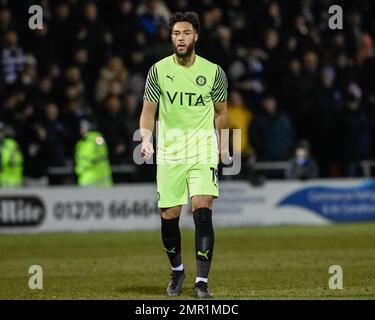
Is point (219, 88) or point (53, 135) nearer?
point (219, 88)

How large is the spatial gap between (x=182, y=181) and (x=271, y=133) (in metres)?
11.2

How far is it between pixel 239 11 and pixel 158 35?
2.76m

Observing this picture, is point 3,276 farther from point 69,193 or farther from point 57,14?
point 57,14

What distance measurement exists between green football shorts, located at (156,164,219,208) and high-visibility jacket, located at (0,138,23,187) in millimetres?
10754

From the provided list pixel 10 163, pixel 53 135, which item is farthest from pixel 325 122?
pixel 10 163

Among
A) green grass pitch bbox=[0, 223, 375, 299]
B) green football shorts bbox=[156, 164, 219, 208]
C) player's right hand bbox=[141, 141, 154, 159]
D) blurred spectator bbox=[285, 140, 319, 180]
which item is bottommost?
green grass pitch bbox=[0, 223, 375, 299]

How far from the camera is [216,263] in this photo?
1445 centimetres

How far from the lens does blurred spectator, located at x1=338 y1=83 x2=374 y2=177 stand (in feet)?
72.5

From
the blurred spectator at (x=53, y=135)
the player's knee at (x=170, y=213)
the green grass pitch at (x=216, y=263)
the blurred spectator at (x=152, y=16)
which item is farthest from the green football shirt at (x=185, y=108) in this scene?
the blurred spectator at (x=152, y=16)

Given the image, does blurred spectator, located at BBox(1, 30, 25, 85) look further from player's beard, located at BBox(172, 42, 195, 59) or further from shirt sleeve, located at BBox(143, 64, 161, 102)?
player's beard, located at BBox(172, 42, 195, 59)

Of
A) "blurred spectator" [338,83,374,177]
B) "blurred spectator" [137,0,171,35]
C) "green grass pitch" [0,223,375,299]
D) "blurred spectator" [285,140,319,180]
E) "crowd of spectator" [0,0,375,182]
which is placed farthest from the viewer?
"blurred spectator" [137,0,171,35]

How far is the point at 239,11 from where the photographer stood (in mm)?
24609

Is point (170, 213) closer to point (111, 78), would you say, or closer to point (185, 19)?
point (185, 19)

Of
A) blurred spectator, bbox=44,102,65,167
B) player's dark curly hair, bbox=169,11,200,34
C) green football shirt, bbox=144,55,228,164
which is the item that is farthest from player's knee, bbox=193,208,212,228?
blurred spectator, bbox=44,102,65,167
